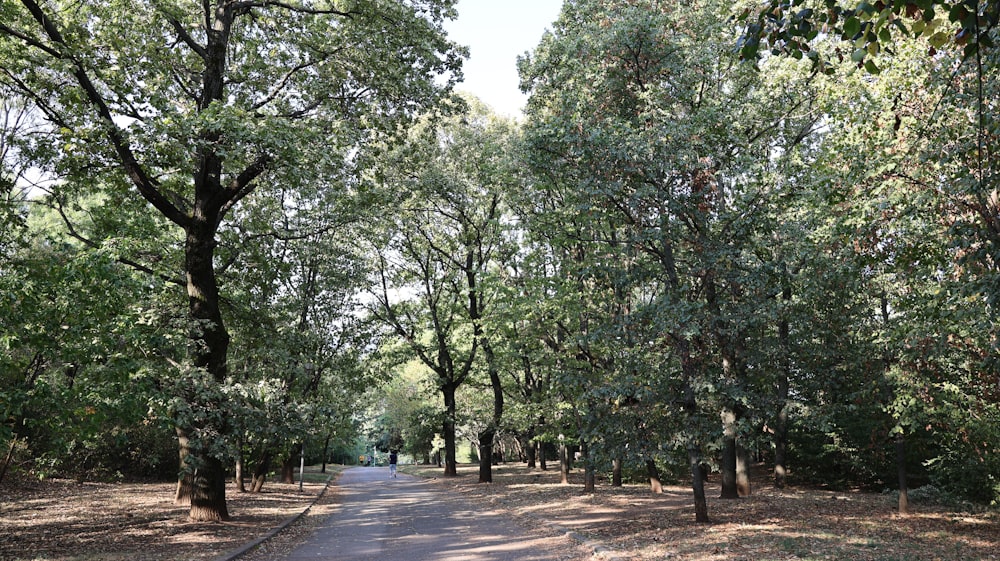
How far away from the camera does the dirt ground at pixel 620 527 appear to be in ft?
27.8

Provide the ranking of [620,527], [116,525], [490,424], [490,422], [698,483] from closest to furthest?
1. [698,483]
2. [620,527]
3. [116,525]
4. [490,424]
5. [490,422]

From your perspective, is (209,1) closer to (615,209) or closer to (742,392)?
(615,209)

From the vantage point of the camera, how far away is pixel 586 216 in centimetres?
1273

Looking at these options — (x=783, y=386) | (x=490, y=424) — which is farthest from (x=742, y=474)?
(x=490, y=424)

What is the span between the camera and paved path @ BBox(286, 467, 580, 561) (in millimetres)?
9180

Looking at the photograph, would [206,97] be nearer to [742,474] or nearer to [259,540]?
[259,540]

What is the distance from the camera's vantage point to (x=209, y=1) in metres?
12.2

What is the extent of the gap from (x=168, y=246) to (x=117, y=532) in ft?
21.7

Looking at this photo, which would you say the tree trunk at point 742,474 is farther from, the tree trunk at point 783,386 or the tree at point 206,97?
the tree at point 206,97

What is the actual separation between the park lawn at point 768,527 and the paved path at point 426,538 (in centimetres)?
88

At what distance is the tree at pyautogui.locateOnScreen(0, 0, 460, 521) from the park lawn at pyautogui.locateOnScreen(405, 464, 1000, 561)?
7.08 meters

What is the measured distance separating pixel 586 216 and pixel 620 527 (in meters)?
6.07


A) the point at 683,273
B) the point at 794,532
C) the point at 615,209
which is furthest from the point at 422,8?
the point at 794,532

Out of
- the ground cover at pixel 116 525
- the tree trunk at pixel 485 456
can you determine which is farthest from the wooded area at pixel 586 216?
the tree trunk at pixel 485 456
